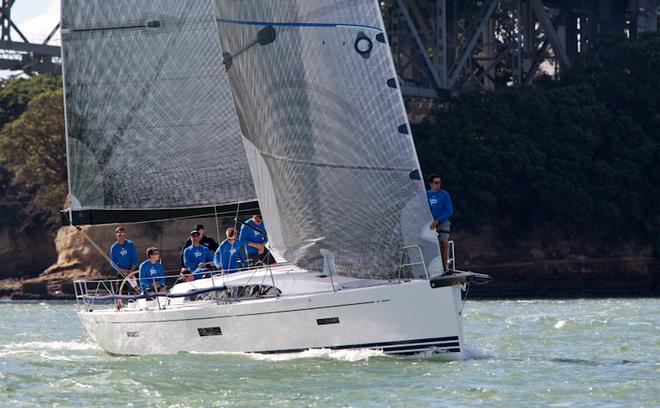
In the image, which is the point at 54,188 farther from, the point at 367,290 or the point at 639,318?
the point at 367,290

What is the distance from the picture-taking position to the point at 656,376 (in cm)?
1891

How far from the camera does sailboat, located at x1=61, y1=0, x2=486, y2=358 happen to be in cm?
1998

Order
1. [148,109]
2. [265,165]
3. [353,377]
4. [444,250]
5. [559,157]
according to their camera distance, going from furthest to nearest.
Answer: [559,157], [148,109], [265,165], [444,250], [353,377]

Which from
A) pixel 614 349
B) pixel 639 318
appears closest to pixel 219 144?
pixel 614 349

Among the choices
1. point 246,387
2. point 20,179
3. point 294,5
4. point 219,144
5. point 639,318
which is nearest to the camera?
point 246,387

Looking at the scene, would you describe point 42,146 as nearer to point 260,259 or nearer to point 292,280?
point 260,259

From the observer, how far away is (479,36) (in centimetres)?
5928

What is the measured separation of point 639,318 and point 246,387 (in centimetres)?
1541

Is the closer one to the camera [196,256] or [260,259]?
[196,256]

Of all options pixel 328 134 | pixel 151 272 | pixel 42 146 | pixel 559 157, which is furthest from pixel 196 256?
pixel 42 146

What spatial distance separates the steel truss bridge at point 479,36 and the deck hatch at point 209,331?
105 feet

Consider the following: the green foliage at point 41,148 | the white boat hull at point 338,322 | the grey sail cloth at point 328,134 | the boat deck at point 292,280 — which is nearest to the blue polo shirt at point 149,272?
the boat deck at point 292,280

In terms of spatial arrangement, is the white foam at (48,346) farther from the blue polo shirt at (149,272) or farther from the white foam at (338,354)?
the white foam at (338,354)

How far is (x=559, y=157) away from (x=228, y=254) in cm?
3103
